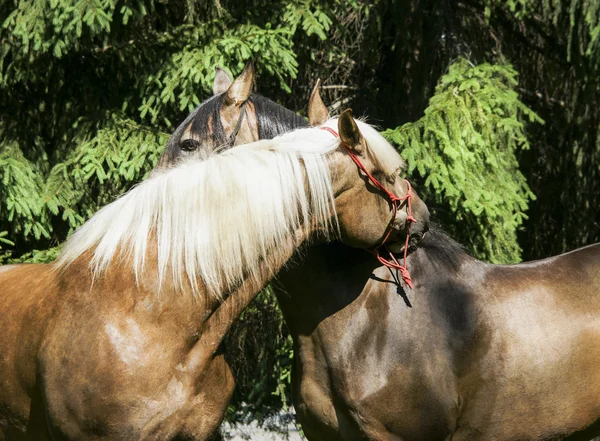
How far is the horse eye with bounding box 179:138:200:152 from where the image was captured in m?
3.45

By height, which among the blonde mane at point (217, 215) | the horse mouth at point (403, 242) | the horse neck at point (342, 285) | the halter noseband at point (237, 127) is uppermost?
the halter noseband at point (237, 127)

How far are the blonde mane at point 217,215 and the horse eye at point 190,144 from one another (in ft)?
2.38

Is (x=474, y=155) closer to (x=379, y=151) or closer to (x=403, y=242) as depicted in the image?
(x=403, y=242)

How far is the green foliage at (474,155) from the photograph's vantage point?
4.78 metres

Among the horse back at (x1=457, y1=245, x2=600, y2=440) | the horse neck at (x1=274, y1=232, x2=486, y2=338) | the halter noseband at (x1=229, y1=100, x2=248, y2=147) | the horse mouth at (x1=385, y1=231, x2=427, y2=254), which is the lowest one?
the horse back at (x1=457, y1=245, x2=600, y2=440)

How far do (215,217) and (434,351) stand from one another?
1115mm

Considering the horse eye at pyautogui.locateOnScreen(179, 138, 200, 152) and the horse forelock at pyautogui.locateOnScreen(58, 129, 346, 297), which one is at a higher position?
the horse eye at pyautogui.locateOnScreen(179, 138, 200, 152)

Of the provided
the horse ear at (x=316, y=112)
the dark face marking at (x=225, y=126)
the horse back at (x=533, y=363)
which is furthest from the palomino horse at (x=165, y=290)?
the horse back at (x=533, y=363)

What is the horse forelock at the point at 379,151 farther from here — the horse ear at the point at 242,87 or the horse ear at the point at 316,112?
the horse ear at the point at 242,87

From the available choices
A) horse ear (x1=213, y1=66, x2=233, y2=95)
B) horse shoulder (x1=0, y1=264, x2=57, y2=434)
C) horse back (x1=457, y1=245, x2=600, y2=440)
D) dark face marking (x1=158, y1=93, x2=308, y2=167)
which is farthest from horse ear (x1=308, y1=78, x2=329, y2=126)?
horse shoulder (x1=0, y1=264, x2=57, y2=434)

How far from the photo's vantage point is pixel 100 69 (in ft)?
18.0

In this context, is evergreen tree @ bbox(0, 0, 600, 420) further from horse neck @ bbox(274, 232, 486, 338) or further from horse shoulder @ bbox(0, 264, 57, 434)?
horse shoulder @ bbox(0, 264, 57, 434)

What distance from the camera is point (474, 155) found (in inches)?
192

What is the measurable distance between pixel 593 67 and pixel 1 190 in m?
4.02
